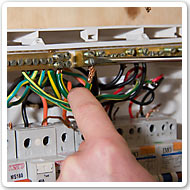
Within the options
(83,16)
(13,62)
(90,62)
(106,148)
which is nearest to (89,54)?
(90,62)

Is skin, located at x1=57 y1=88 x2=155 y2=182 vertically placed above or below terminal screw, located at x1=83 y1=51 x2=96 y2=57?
below

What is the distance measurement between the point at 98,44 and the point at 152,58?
4.3 inches

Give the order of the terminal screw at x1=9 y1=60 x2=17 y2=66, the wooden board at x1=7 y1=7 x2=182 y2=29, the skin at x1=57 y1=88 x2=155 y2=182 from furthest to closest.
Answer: the wooden board at x1=7 y1=7 x2=182 y2=29
the terminal screw at x1=9 y1=60 x2=17 y2=66
the skin at x1=57 y1=88 x2=155 y2=182

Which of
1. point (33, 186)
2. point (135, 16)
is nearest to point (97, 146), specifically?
point (33, 186)

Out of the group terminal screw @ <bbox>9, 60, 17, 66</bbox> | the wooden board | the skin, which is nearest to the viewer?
the skin

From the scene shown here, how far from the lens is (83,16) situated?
3.19 feet

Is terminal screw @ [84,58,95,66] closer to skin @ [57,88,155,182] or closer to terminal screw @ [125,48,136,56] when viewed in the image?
terminal screw @ [125,48,136,56]

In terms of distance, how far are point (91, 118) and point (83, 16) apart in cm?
60

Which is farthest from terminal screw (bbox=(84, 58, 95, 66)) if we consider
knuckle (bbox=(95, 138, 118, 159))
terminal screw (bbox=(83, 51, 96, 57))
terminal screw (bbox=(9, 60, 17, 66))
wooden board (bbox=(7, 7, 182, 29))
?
wooden board (bbox=(7, 7, 182, 29))

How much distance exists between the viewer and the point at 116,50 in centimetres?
64

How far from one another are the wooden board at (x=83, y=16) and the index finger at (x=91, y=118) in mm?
487

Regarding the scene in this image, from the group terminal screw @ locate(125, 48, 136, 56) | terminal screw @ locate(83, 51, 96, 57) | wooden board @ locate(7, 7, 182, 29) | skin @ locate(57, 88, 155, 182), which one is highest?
wooden board @ locate(7, 7, 182, 29)

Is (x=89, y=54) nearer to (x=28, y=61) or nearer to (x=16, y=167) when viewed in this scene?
(x=28, y=61)

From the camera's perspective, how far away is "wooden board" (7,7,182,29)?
0.90 meters
